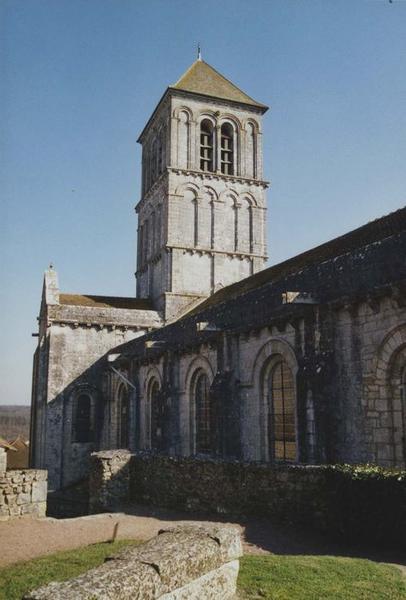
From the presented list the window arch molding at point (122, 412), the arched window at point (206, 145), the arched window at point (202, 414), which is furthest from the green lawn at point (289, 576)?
the arched window at point (206, 145)

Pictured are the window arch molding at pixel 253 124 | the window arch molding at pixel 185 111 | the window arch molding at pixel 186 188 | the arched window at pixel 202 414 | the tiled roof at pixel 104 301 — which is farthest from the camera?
the window arch molding at pixel 253 124

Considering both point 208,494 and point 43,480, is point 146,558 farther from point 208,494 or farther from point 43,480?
point 43,480

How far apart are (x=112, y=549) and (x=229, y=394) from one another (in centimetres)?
819

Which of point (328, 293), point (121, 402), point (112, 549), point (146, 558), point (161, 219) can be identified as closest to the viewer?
point (146, 558)

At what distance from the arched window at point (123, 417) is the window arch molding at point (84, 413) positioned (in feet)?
5.32

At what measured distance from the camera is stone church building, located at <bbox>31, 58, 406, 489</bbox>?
43.0ft

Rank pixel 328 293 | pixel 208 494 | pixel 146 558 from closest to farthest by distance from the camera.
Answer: pixel 146 558 → pixel 208 494 → pixel 328 293

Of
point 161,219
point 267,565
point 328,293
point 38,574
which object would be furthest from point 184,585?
point 161,219

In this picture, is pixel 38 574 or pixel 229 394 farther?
pixel 229 394

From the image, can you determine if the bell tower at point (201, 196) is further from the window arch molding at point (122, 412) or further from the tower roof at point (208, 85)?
the window arch molding at point (122, 412)

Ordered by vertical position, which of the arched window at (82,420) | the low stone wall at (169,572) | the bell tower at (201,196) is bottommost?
the low stone wall at (169,572)

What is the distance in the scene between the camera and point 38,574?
8.84 meters

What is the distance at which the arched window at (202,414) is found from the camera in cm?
2066

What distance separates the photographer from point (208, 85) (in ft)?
120
